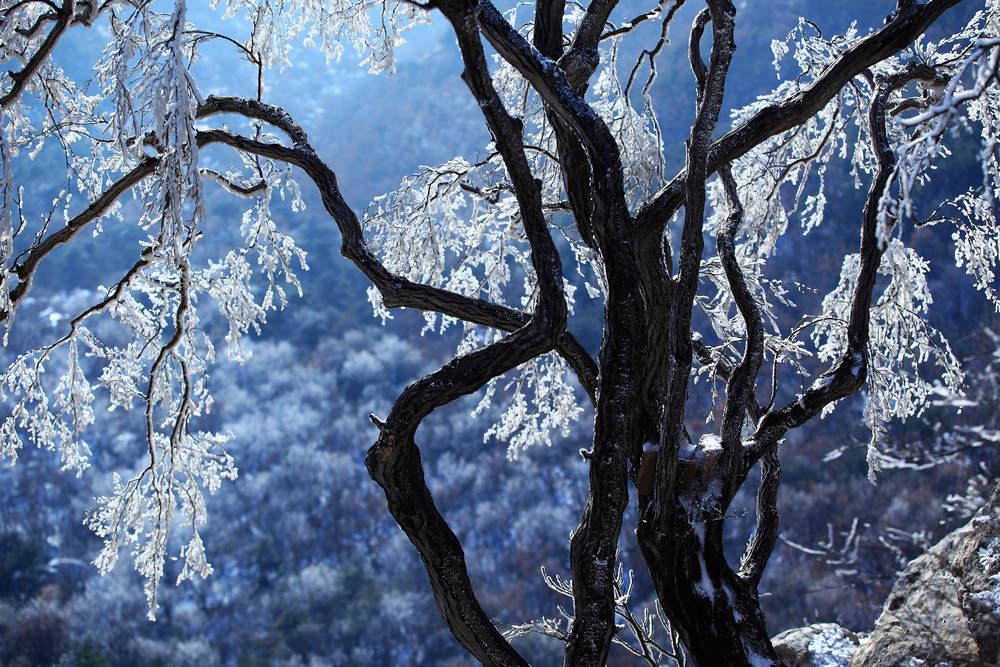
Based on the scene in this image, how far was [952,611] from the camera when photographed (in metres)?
2.76

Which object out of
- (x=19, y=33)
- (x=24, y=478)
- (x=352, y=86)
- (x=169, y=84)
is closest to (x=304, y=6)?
(x=19, y=33)

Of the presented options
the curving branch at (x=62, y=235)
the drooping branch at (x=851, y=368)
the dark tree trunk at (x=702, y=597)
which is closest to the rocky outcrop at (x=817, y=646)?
the dark tree trunk at (x=702, y=597)

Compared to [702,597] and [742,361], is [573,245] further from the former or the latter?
[702,597]

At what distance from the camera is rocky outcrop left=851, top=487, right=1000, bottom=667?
8.68 ft

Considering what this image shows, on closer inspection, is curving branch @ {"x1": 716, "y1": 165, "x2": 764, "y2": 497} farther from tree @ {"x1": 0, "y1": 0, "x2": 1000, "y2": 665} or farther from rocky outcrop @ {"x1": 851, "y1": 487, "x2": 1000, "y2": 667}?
rocky outcrop @ {"x1": 851, "y1": 487, "x2": 1000, "y2": 667}

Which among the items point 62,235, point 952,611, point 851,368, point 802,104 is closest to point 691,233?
point 802,104

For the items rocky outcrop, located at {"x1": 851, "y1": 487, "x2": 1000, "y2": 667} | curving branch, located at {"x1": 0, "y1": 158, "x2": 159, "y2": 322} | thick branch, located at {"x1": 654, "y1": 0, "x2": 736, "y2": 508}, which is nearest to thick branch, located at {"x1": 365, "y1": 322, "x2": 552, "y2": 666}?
thick branch, located at {"x1": 654, "y1": 0, "x2": 736, "y2": 508}

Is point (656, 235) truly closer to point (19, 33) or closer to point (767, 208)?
point (767, 208)

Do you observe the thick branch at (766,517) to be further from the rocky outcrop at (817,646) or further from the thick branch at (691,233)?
the rocky outcrop at (817,646)

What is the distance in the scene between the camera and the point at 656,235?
2.26 m

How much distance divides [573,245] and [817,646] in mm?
2024

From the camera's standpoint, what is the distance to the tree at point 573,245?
194 centimetres

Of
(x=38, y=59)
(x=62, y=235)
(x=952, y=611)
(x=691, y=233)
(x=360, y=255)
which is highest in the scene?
(x=38, y=59)

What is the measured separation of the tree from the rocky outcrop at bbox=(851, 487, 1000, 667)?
0.49 meters
